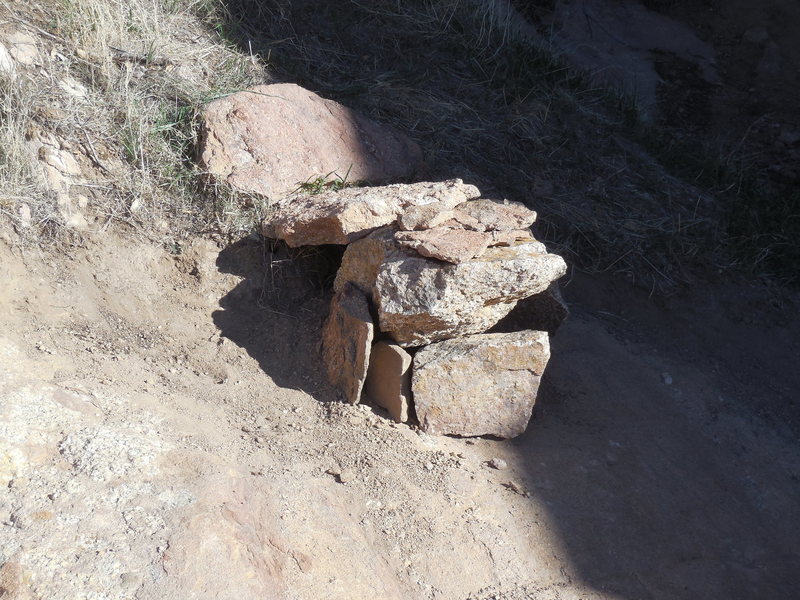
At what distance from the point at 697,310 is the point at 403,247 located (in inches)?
78.8

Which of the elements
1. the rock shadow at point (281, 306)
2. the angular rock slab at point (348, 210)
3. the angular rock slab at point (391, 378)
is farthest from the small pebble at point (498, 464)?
the angular rock slab at point (348, 210)

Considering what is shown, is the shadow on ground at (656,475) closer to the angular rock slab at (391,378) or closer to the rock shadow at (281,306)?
the angular rock slab at (391,378)

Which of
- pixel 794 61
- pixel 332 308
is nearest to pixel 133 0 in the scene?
pixel 332 308

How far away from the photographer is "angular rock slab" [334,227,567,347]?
2.79 metres

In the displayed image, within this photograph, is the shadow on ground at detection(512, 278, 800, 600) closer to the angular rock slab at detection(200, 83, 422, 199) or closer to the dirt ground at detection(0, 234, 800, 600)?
the dirt ground at detection(0, 234, 800, 600)

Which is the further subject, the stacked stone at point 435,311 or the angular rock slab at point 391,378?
the angular rock slab at point 391,378

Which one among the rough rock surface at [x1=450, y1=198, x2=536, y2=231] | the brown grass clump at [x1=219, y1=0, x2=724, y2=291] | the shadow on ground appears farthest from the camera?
the brown grass clump at [x1=219, y1=0, x2=724, y2=291]

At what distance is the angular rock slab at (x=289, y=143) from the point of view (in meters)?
3.50

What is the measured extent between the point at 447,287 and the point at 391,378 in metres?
0.42

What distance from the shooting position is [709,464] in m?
3.20

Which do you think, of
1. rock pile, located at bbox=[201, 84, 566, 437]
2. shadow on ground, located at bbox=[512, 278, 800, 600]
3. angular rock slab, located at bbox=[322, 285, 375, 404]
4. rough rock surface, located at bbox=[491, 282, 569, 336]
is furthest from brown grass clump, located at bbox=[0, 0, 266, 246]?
shadow on ground, located at bbox=[512, 278, 800, 600]

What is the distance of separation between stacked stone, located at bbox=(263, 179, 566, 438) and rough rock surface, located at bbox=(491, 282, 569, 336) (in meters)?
0.36

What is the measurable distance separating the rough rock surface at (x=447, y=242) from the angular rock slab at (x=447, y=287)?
3cm

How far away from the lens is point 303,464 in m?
2.67
